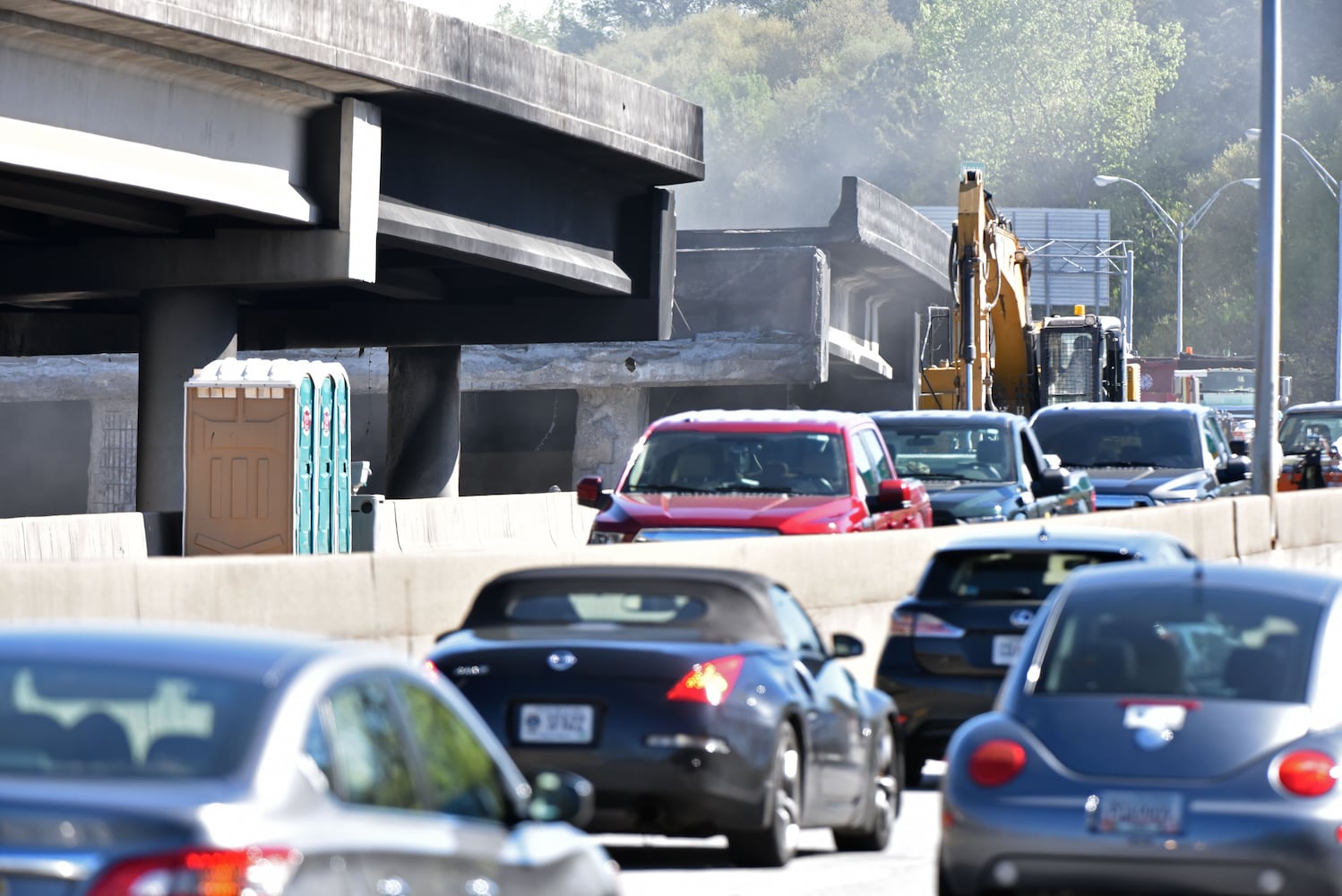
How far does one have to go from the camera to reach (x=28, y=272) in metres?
29.8

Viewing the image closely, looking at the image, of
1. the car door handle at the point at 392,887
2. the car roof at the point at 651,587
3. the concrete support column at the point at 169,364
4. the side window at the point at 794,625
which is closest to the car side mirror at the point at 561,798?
the car door handle at the point at 392,887

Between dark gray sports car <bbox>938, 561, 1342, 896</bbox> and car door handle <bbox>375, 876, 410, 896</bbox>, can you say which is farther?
dark gray sports car <bbox>938, 561, 1342, 896</bbox>

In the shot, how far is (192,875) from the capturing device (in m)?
4.41

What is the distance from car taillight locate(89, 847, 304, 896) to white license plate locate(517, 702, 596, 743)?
5219 mm

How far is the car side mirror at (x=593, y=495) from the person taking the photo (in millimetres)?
17984

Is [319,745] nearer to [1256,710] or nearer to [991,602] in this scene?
[1256,710]

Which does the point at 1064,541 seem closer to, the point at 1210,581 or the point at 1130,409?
the point at 1210,581

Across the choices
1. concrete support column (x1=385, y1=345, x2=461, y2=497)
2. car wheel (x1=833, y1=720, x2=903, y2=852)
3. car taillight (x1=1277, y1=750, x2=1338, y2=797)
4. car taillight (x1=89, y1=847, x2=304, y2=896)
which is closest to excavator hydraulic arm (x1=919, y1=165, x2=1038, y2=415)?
concrete support column (x1=385, y1=345, x2=461, y2=497)

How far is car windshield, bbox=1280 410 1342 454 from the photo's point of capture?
37.8 m

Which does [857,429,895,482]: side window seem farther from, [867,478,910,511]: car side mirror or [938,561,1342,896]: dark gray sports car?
[938,561,1342,896]: dark gray sports car

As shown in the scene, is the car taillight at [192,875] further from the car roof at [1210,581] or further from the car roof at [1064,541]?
the car roof at [1064,541]

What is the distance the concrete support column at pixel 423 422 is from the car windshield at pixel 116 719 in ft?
107

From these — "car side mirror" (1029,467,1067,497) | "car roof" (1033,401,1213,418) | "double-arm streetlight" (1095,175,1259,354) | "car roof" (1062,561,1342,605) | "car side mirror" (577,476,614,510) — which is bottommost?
"car roof" (1062,561,1342,605)

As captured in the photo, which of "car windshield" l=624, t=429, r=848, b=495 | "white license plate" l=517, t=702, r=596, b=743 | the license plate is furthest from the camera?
"car windshield" l=624, t=429, r=848, b=495
